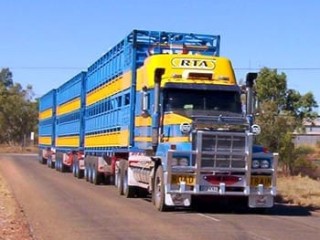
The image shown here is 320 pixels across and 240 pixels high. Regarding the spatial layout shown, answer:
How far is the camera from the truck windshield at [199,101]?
20422 mm

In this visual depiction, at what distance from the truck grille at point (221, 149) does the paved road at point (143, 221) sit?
1.28 metres

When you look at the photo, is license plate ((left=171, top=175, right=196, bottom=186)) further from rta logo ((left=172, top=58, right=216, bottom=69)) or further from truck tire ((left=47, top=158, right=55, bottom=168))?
truck tire ((left=47, top=158, right=55, bottom=168))

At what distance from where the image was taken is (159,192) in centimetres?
2002

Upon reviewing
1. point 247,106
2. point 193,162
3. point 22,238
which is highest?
point 247,106

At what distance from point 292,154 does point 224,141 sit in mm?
22565

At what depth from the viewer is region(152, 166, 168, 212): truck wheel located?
1955cm

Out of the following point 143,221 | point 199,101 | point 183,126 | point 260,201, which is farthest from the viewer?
point 199,101

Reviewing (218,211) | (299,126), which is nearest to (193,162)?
(218,211)

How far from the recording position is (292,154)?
41.2 meters

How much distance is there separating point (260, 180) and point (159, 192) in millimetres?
2617

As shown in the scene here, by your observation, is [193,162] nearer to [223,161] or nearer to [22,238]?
[223,161]

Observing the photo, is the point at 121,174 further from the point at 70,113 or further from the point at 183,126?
the point at 70,113

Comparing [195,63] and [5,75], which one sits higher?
[5,75]

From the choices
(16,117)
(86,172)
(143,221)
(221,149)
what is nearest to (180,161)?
(221,149)
